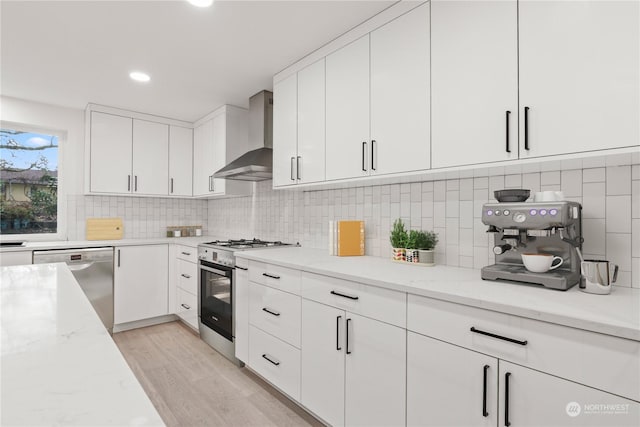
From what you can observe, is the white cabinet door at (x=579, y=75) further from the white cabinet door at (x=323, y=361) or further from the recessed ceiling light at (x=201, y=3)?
the recessed ceiling light at (x=201, y=3)

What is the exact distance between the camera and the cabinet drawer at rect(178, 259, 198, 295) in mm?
3414

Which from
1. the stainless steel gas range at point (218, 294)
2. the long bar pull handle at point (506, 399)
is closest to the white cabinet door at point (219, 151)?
the stainless steel gas range at point (218, 294)

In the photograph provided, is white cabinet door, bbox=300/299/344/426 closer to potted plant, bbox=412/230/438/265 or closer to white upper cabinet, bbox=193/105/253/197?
potted plant, bbox=412/230/438/265

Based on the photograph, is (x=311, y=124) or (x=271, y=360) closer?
(x=271, y=360)

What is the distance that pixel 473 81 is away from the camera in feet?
5.16

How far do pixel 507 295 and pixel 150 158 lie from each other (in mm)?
3879

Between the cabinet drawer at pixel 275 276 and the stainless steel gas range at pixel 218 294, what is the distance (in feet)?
1.06

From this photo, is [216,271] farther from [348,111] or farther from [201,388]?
[348,111]

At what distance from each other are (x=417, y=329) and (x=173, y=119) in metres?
3.81

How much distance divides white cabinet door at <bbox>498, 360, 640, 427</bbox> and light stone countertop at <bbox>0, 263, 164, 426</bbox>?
1152mm

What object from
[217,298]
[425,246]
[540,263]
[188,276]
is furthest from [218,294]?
[540,263]

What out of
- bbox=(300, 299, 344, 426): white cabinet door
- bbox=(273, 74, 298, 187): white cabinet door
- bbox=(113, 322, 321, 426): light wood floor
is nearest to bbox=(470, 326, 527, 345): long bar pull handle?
bbox=(300, 299, 344, 426): white cabinet door

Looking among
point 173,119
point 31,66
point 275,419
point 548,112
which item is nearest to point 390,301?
point 548,112

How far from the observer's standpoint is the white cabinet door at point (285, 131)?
2.62 m
